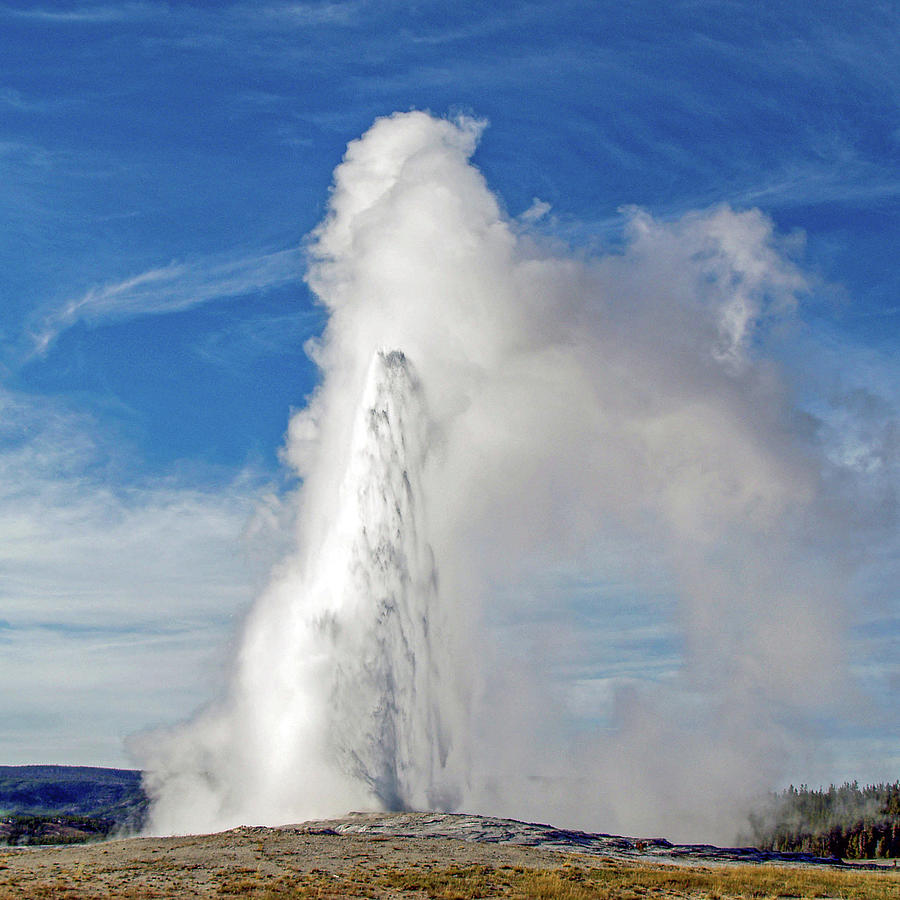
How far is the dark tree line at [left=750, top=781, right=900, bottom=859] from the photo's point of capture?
15062cm

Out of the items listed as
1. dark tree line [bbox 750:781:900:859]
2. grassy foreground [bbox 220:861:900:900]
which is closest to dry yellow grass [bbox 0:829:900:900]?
grassy foreground [bbox 220:861:900:900]

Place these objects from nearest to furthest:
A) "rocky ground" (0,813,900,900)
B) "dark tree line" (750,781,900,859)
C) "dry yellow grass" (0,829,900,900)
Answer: "dry yellow grass" (0,829,900,900) → "rocky ground" (0,813,900,900) → "dark tree line" (750,781,900,859)

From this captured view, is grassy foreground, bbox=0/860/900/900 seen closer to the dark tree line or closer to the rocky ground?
the rocky ground

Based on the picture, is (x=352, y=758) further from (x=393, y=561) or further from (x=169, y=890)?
(x=169, y=890)

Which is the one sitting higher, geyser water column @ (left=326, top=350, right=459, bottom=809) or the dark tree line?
geyser water column @ (left=326, top=350, right=459, bottom=809)

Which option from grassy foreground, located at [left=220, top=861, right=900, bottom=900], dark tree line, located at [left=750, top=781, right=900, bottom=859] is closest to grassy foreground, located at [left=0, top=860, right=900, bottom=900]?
grassy foreground, located at [left=220, top=861, right=900, bottom=900]

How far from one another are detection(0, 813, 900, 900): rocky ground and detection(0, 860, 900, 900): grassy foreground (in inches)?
3.4

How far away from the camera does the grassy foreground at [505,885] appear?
3222cm

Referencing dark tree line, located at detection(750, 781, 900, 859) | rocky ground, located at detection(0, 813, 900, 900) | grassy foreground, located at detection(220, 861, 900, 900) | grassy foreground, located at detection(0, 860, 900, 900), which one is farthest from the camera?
dark tree line, located at detection(750, 781, 900, 859)

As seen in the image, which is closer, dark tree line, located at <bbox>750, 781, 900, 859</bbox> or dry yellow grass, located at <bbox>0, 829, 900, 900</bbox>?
dry yellow grass, located at <bbox>0, 829, 900, 900</bbox>

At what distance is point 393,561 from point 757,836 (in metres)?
132

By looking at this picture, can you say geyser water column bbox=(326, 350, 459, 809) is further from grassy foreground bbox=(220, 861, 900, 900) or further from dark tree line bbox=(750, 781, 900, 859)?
dark tree line bbox=(750, 781, 900, 859)

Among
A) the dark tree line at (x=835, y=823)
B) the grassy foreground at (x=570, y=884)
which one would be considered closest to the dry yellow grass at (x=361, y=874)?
the grassy foreground at (x=570, y=884)

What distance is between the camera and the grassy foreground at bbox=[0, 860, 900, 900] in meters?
32.2
